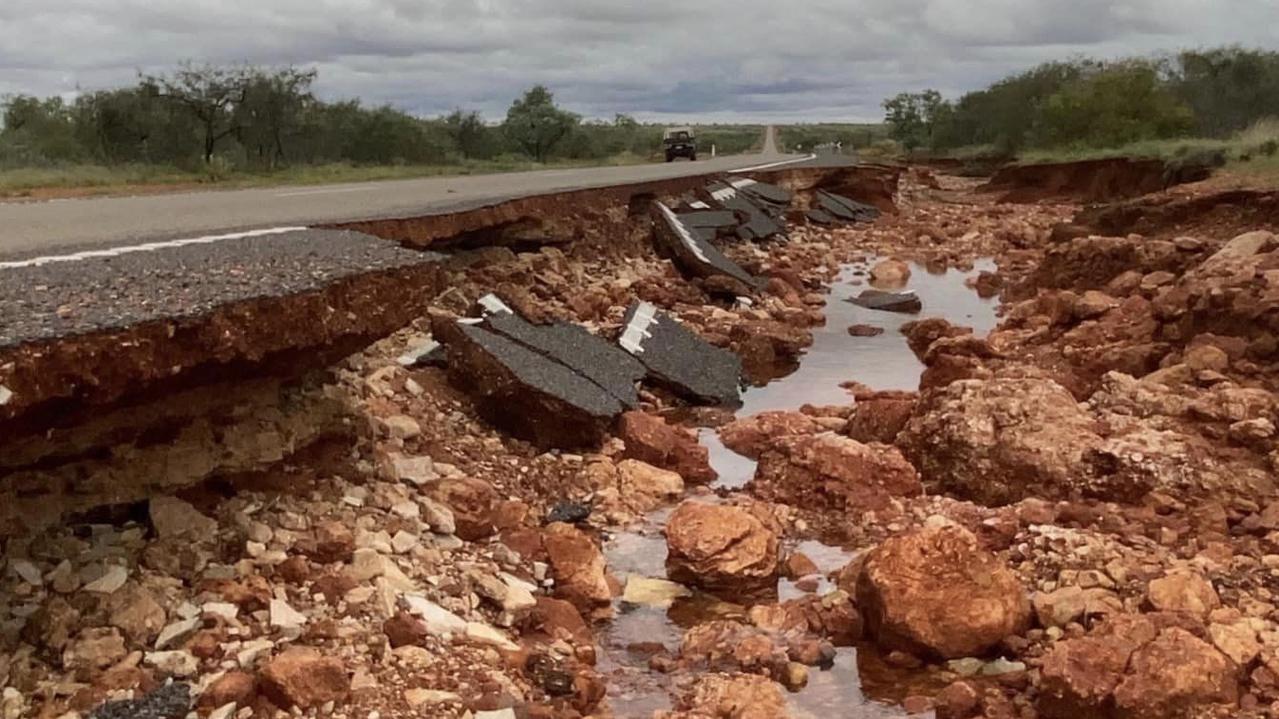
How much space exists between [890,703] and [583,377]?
3.33 m

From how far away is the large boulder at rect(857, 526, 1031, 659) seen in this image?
13.6 ft

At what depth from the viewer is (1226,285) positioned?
816cm

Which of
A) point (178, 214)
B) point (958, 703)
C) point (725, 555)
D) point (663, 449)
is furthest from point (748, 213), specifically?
point (958, 703)

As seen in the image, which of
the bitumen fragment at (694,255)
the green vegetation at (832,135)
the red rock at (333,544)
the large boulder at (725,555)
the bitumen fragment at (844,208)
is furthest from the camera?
the green vegetation at (832,135)

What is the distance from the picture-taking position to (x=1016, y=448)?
5.96 metres

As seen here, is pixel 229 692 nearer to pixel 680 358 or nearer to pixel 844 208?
pixel 680 358

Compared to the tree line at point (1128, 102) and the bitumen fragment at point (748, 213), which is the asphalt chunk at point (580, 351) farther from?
the tree line at point (1128, 102)

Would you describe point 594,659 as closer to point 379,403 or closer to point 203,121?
point 379,403

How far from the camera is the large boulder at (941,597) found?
163 inches

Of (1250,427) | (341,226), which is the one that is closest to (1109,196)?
(1250,427)

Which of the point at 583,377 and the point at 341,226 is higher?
the point at 341,226

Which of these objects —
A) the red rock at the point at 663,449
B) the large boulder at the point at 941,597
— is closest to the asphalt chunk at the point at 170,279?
the red rock at the point at 663,449

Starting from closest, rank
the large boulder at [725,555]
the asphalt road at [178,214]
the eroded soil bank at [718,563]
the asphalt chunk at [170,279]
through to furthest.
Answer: the asphalt chunk at [170,279] < the eroded soil bank at [718,563] < the large boulder at [725,555] < the asphalt road at [178,214]

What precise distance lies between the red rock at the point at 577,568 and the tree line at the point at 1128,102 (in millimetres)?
32239
